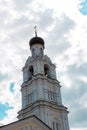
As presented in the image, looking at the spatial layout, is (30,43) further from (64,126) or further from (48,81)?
(64,126)

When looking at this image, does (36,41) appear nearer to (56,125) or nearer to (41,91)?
(41,91)

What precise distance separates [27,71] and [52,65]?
418cm

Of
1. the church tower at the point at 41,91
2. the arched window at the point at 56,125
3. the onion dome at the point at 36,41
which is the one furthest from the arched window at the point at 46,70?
the arched window at the point at 56,125

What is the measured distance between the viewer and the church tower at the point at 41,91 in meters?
41.6

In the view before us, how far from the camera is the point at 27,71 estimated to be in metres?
48.5

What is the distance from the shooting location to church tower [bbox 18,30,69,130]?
136 feet

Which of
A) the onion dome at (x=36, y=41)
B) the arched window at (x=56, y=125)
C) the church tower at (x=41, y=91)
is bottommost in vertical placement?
the arched window at (x=56, y=125)

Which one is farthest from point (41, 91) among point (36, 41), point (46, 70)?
point (36, 41)

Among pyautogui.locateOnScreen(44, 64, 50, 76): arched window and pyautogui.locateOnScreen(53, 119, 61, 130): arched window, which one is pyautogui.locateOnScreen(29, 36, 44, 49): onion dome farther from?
pyautogui.locateOnScreen(53, 119, 61, 130): arched window

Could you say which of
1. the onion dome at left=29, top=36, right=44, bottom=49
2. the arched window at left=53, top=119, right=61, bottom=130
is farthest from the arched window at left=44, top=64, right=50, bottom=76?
the arched window at left=53, top=119, right=61, bottom=130

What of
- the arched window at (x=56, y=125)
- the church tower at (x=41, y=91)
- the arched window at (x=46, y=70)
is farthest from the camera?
the arched window at (x=46, y=70)

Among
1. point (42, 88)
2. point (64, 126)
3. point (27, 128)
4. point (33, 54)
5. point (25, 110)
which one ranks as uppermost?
point (33, 54)

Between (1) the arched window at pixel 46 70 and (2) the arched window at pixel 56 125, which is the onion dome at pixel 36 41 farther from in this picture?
(2) the arched window at pixel 56 125

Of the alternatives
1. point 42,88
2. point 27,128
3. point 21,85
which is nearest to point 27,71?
point 21,85
